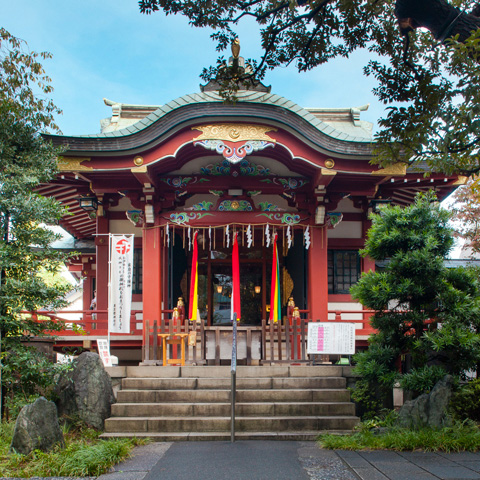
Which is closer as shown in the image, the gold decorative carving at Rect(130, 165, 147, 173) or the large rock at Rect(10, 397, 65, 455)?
the large rock at Rect(10, 397, 65, 455)

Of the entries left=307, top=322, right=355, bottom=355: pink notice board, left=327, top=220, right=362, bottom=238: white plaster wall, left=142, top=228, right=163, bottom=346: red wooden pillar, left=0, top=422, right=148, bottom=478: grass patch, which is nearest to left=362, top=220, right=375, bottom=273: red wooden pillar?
left=327, top=220, right=362, bottom=238: white plaster wall

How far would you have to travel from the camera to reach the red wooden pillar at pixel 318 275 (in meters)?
10.5

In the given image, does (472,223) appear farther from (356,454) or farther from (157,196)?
(356,454)

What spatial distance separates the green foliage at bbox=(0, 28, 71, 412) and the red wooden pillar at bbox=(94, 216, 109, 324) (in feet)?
13.1

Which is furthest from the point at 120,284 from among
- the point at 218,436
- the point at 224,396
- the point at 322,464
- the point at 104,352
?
the point at 322,464

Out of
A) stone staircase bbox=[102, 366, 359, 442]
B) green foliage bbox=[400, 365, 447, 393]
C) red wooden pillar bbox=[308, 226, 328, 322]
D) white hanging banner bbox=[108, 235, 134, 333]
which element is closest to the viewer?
green foliage bbox=[400, 365, 447, 393]

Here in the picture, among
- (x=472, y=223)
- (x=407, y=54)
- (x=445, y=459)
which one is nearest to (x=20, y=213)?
(x=407, y=54)

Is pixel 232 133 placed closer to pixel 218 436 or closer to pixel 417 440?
pixel 218 436

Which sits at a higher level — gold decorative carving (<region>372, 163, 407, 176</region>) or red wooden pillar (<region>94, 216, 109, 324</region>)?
gold decorative carving (<region>372, 163, 407, 176</region>)

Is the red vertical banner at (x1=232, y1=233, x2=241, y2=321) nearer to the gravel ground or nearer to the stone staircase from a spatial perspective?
the stone staircase

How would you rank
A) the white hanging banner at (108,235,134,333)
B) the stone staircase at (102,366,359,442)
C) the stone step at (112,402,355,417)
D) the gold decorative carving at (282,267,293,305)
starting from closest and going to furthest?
1. the stone staircase at (102,366,359,442)
2. the stone step at (112,402,355,417)
3. the white hanging banner at (108,235,134,333)
4. the gold decorative carving at (282,267,293,305)

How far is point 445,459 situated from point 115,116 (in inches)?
510

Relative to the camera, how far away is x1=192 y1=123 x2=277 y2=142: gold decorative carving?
9555mm

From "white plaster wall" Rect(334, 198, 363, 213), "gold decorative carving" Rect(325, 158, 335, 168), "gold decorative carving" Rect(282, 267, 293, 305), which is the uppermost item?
"gold decorative carving" Rect(325, 158, 335, 168)
